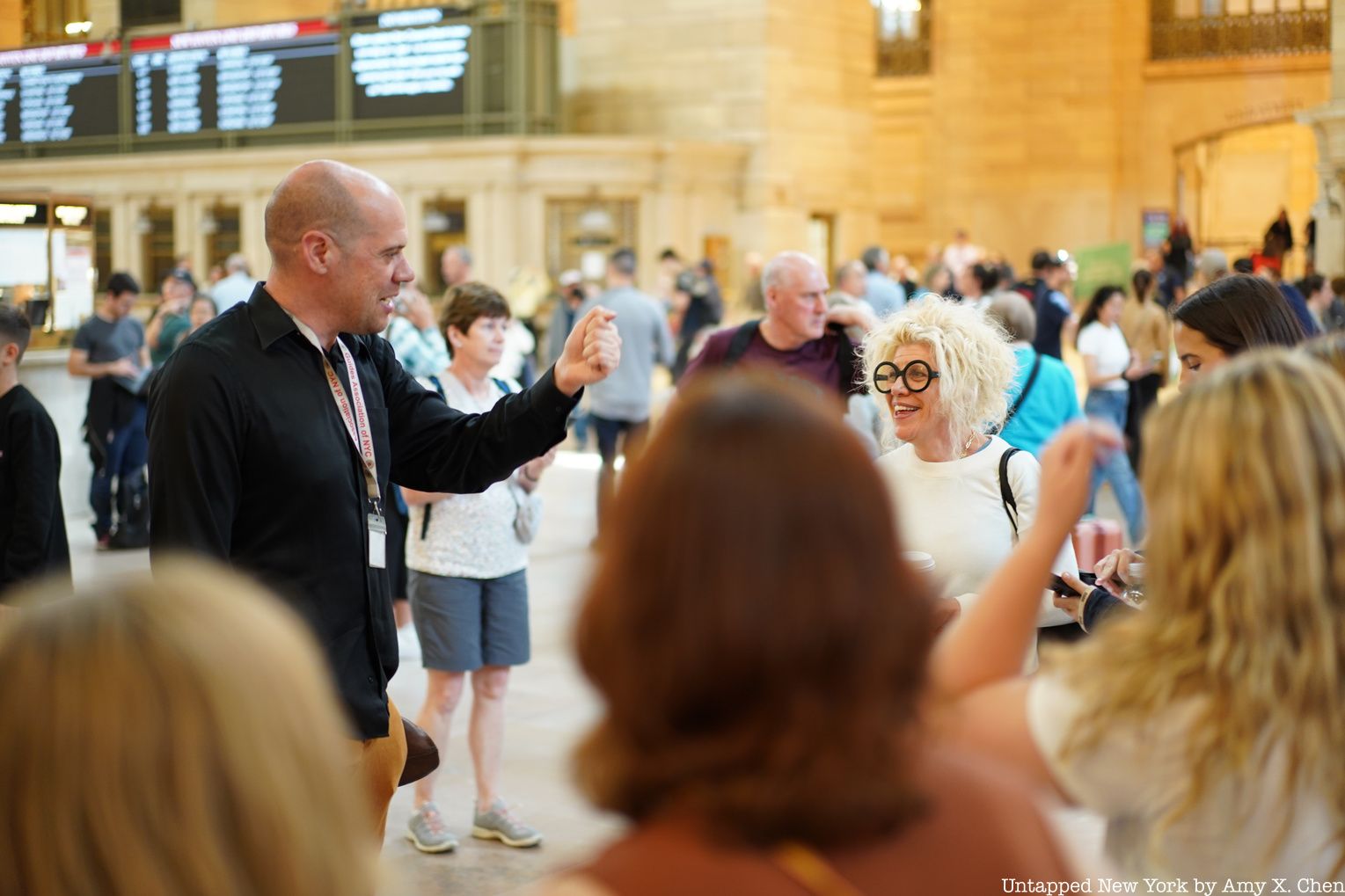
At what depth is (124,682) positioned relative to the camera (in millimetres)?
1333

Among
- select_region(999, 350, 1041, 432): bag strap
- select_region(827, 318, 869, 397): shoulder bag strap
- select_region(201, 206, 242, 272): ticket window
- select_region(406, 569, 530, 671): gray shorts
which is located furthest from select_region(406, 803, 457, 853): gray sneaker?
select_region(201, 206, 242, 272): ticket window

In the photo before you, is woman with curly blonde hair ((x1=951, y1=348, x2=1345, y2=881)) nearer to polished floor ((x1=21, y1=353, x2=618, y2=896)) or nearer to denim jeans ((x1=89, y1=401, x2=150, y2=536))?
polished floor ((x1=21, y1=353, x2=618, y2=896))

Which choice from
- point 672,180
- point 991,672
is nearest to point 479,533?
point 991,672

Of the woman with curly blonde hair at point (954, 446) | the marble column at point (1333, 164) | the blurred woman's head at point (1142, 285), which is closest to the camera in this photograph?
the woman with curly blonde hair at point (954, 446)

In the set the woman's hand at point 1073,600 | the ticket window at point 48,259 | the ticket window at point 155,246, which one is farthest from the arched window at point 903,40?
the woman's hand at point 1073,600

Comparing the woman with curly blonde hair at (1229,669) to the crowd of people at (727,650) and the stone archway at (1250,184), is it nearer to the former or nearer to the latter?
the crowd of people at (727,650)

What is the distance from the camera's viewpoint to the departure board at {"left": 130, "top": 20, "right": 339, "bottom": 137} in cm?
2017

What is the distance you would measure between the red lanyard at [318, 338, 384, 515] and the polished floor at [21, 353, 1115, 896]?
0.61 metres

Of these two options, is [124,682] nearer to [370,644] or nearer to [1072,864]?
[1072,864]

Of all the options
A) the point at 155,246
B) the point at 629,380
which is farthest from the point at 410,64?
the point at 629,380

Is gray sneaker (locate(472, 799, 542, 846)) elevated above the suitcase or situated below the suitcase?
below

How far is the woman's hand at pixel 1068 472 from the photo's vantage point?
6.92 feet

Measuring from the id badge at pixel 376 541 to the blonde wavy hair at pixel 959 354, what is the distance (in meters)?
1.62

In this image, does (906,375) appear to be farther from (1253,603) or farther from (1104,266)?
(1104,266)
